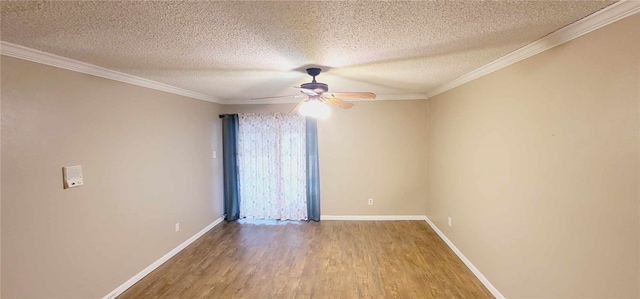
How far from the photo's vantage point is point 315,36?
5.53 feet

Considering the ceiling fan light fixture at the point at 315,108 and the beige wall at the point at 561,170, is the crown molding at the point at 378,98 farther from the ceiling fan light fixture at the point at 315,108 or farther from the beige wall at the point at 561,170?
the ceiling fan light fixture at the point at 315,108

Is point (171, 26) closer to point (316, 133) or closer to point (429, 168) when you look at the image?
point (316, 133)

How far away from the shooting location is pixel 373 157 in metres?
4.75

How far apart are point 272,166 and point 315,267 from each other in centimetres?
211

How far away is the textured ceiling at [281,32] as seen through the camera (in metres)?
1.31

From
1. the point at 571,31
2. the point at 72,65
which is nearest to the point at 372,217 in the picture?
the point at 571,31

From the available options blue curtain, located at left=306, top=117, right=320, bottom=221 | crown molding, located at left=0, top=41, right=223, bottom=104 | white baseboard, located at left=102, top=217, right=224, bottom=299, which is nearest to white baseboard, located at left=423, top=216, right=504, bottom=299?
blue curtain, located at left=306, top=117, right=320, bottom=221

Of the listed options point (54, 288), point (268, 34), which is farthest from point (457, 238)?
point (54, 288)

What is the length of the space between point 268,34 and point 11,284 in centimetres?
245

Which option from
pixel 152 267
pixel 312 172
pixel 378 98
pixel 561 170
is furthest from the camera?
pixel 312 172

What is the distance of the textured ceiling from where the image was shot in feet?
4.30

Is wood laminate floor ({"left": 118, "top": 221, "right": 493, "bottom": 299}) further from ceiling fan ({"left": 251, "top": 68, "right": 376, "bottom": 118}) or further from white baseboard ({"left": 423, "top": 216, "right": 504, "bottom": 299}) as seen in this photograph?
ceiling fan ({"left": 251, "top": 68, "right": 376, "bottom": 118})

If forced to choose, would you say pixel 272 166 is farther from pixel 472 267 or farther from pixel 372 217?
pixel 472 267

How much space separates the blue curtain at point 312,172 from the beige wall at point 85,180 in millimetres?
1963
